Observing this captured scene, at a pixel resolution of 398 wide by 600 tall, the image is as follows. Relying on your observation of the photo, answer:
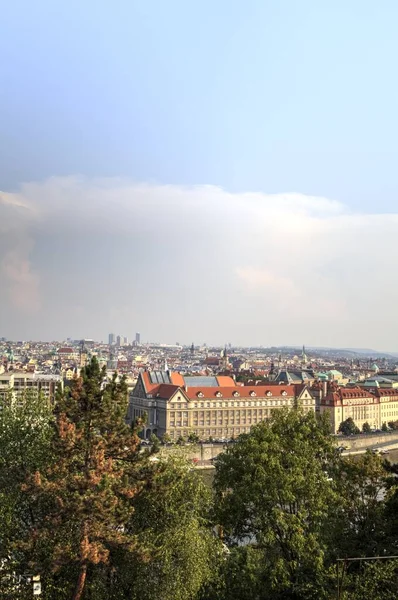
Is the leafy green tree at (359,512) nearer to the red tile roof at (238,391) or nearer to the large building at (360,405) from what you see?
the red tile roof at (238,391)

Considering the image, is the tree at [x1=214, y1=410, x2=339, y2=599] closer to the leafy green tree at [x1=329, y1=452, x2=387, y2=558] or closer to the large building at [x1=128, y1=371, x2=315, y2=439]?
the leafy green tree at [x1=329, y1=452, x2=387, y2=558]

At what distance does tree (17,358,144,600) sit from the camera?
15.5m

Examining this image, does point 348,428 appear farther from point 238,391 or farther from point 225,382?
point 225,382

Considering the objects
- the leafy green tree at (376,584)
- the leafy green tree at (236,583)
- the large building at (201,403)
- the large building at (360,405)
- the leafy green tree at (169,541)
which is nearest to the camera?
the leafy green tree at (376,584)

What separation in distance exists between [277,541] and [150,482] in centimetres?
514

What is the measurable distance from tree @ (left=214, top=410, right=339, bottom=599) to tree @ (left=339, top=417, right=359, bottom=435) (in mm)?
65132

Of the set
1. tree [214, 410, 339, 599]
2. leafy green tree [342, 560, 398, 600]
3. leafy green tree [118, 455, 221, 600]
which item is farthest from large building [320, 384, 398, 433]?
leafy green tree [342, 560, 398, 600]

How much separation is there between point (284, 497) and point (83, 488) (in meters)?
6.73

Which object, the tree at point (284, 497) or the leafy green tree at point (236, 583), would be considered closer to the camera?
the leafy green tree at point (236, 583)

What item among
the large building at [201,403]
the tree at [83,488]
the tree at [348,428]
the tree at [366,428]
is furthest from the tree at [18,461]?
the tree at [366,428]

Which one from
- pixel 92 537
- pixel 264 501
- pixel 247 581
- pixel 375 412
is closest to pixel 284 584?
pixel 247 581

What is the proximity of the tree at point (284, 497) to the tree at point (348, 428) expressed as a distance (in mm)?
65132

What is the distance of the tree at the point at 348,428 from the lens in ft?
282

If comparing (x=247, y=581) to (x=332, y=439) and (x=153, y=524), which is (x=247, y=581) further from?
(x=332, y=439)
